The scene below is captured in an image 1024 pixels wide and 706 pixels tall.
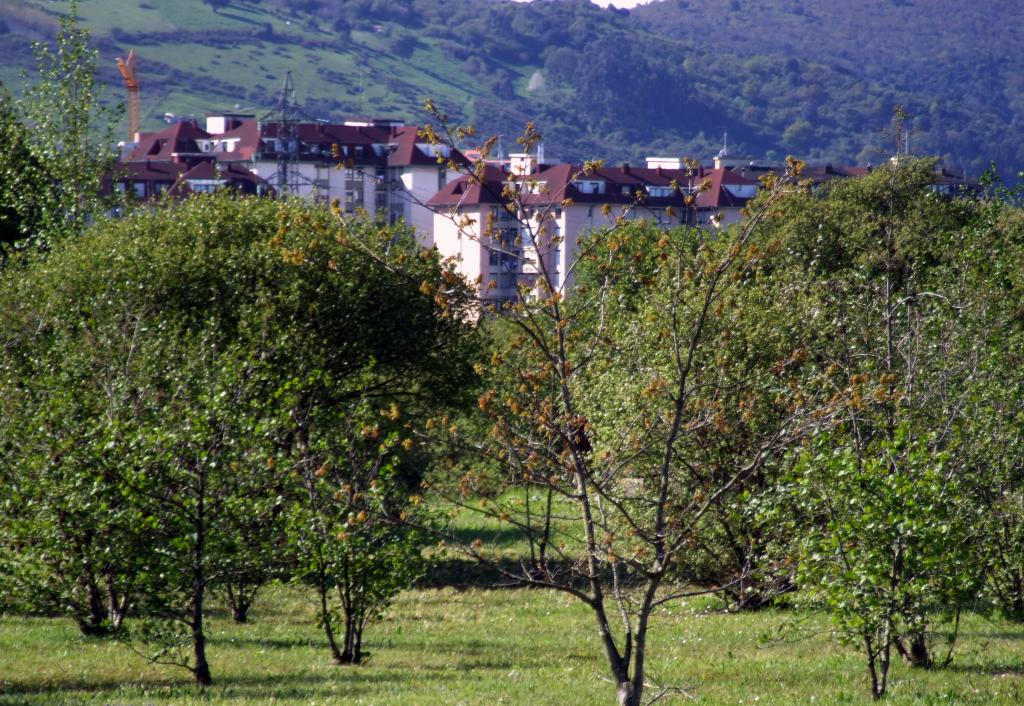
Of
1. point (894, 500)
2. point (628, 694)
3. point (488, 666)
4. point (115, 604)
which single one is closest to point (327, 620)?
point (488, 666)

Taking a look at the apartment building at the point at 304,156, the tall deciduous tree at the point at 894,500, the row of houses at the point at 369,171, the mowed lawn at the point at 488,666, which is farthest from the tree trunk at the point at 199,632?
the apartment building at the point at 304,156

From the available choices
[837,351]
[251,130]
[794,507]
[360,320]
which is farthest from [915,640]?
[251,130]

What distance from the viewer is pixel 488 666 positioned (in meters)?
19.0

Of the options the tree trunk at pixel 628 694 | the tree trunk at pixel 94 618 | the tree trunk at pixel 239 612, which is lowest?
the tree trunk at pixel 239 612

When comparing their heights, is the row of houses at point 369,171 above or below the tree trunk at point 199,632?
below

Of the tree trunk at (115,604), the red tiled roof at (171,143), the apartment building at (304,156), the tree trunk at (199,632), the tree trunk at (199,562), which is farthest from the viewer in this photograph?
the red tiled roof at (171,143)

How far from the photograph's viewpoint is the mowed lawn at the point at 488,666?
50.2 ft

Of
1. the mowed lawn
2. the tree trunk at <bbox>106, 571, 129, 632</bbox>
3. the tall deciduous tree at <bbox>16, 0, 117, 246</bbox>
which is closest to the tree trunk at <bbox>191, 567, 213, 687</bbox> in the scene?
the mowed lawn

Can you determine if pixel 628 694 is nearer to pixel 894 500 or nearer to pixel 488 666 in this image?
pixel 894 500

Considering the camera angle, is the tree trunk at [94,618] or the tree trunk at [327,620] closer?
the tree trunk at [327,620]

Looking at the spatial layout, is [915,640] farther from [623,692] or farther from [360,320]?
[360,320]

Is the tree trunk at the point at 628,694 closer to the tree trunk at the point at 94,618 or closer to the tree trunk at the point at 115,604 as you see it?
the tree trunk at the point at 115,604

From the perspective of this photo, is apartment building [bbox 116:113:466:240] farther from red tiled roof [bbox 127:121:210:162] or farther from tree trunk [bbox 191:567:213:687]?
tree trunk [bbox 191:567:213:687]

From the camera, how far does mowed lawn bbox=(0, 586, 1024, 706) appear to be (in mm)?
15312
